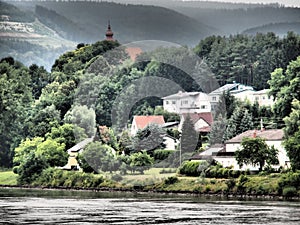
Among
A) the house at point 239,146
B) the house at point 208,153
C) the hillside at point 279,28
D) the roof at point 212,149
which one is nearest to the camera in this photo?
the house at point 239,146

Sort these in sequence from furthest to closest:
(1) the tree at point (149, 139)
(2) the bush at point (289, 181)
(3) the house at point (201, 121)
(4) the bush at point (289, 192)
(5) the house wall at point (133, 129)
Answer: (3) the house at point (201, 121) → (5) the house wall at point (133, 129) → (1) the tree at point (149, 139) → (2) the bush at point (289, 181) → (4) the bush at point (289, 192)

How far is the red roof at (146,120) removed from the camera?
9566 cm

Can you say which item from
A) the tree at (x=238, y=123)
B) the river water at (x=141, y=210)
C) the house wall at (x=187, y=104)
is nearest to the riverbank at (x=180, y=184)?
the river water at (x=141, y=210)

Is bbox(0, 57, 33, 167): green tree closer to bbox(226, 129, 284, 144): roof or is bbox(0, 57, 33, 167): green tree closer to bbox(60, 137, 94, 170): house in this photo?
bbox(60, 137, 94, 170): house

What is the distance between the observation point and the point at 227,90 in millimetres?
103438

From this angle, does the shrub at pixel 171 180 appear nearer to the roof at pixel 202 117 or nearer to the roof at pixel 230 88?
the roof at pixel 202 117

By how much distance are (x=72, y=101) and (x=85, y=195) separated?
130 ft

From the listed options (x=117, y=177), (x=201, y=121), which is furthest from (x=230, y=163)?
(x=201, y=121)

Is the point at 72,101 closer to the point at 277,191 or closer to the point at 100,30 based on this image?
the point at 277,191

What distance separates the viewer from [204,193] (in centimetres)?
7250

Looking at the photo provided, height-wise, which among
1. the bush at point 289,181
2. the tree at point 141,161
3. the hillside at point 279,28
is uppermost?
the hillside at point 279,28

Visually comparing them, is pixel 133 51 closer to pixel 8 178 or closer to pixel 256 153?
pixel 8 178

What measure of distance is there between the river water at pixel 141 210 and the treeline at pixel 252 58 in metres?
48.2

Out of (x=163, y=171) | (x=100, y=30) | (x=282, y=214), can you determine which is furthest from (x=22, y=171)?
(x=100, y=30)
